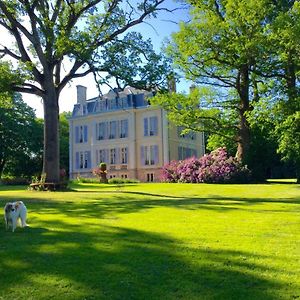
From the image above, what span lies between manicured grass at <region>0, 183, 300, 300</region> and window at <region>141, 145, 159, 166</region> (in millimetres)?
36405

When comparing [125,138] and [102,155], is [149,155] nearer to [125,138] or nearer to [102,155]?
[125,138]

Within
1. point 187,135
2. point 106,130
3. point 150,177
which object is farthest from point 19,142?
point 187,135

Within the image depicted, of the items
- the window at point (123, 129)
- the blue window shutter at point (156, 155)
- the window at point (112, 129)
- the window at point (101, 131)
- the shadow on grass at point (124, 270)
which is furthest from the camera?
the window at point (101, 131)

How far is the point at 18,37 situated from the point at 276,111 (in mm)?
15073

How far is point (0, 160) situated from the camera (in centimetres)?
6022

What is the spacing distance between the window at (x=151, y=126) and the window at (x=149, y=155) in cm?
144

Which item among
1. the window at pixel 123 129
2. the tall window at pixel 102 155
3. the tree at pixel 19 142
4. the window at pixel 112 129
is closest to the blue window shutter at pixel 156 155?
the window at pixel 123 129

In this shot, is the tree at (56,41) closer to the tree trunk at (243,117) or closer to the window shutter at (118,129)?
the tree trunk at (243,117)

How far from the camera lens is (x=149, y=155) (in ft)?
154

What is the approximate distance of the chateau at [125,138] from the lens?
1827 inches

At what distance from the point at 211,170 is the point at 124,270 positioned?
85.7 ft

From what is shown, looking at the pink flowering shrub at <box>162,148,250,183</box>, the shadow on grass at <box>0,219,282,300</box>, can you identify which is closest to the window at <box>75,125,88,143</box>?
the pink flowering shrub at <box>162,148,250,183</box>

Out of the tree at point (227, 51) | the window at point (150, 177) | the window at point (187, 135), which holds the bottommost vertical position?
the window at point (150, 177)

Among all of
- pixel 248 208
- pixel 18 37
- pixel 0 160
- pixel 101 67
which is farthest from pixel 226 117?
pixel 0 160
